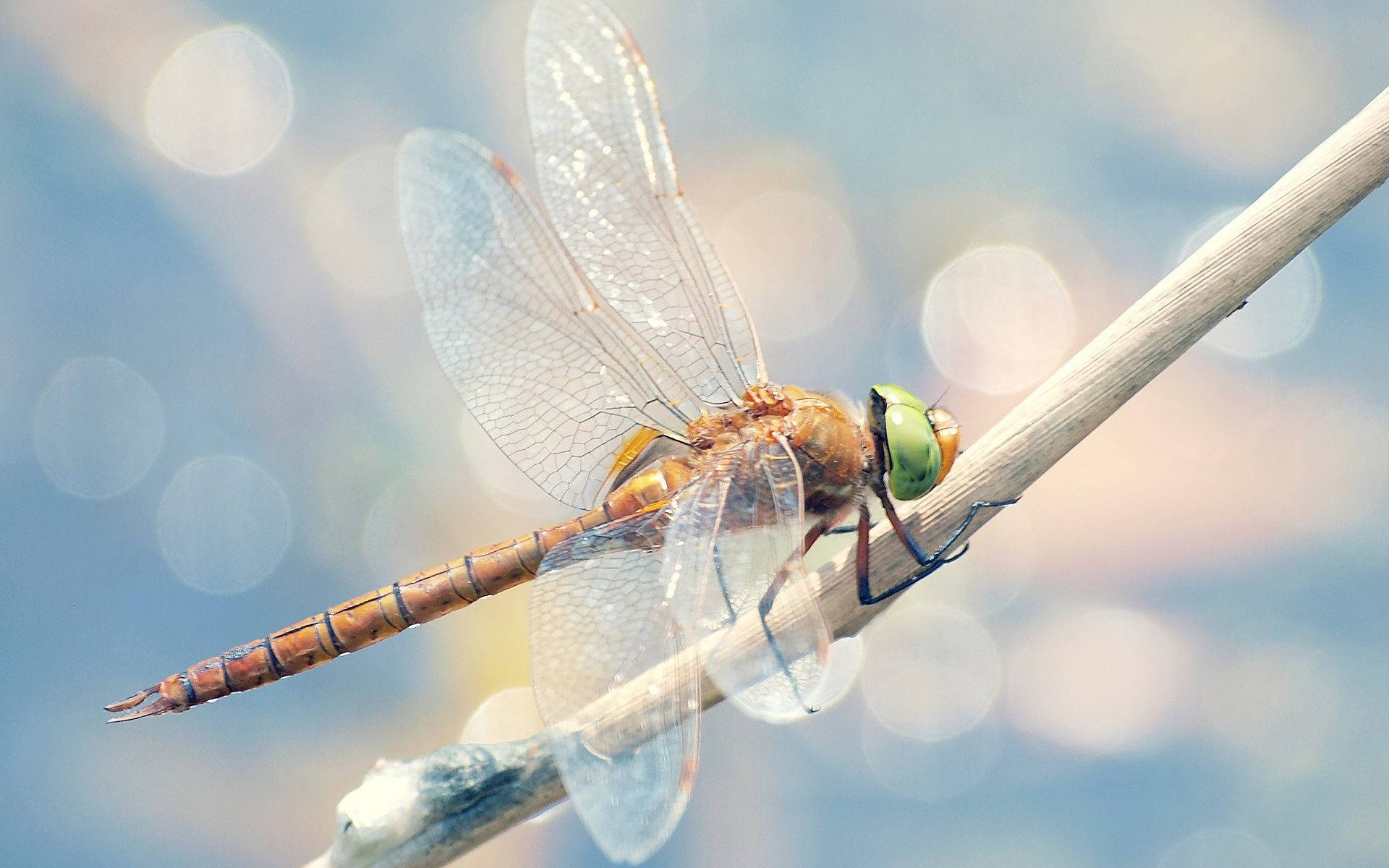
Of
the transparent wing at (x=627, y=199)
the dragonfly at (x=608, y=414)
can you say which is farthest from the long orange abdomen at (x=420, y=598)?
the transparent wing at (x=627, y=199)

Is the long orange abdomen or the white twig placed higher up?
the long orange abdomen

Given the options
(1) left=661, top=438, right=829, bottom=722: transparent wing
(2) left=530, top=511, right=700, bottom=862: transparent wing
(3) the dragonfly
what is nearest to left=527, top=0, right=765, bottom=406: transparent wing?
(3) the dragonfly

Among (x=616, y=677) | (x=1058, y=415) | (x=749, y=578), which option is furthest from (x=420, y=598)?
(x=1058, y=415)

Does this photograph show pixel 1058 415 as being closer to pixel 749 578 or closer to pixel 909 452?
pixel 909 452

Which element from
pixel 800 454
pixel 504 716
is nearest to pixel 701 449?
pixel 800 454

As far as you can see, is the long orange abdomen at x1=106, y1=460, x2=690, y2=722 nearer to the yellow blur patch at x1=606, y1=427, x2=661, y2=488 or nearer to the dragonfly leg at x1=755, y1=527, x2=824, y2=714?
the yellow blur patch at x1=606, y1=427, x2=661, y2=488
